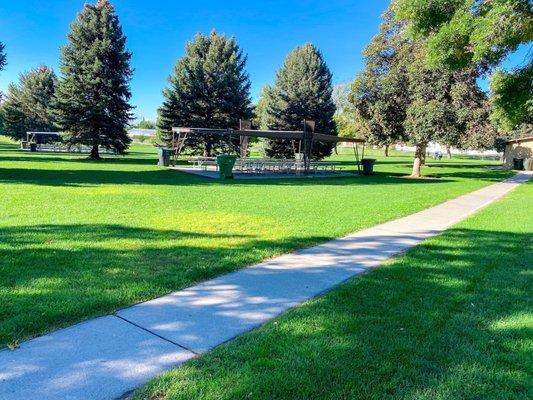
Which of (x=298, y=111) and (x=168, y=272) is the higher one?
(x=298, y=111)

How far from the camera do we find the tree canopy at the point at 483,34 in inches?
301

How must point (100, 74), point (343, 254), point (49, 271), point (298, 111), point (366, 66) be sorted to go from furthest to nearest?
point (298, 111), point (100, 74), point (366, 66), point (343, 254), point (49, 271)

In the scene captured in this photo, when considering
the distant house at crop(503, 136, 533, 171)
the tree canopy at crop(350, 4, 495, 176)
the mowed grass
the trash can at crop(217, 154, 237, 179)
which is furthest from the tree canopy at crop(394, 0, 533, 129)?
the distant house at crop(503, 136, 533, 171)

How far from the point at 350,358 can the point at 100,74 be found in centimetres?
2912

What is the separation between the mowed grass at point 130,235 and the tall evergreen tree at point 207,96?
765 inches

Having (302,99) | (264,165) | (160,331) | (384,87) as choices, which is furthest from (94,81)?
(160,331)

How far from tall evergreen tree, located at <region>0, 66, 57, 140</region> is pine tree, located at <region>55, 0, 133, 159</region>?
1897 centimetres

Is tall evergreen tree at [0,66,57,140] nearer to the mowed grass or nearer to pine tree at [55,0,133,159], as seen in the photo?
pine tree at [55,0,133,159]

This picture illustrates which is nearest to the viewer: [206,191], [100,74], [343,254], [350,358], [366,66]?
[350,358]

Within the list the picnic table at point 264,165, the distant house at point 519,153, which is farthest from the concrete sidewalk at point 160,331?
the distant house at point 519,153

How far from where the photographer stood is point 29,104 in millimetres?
44938

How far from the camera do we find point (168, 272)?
4797 mm

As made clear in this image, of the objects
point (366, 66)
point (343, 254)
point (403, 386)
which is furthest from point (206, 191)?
point (366, 66)

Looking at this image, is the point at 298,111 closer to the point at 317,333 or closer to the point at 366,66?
the point at 366,66
